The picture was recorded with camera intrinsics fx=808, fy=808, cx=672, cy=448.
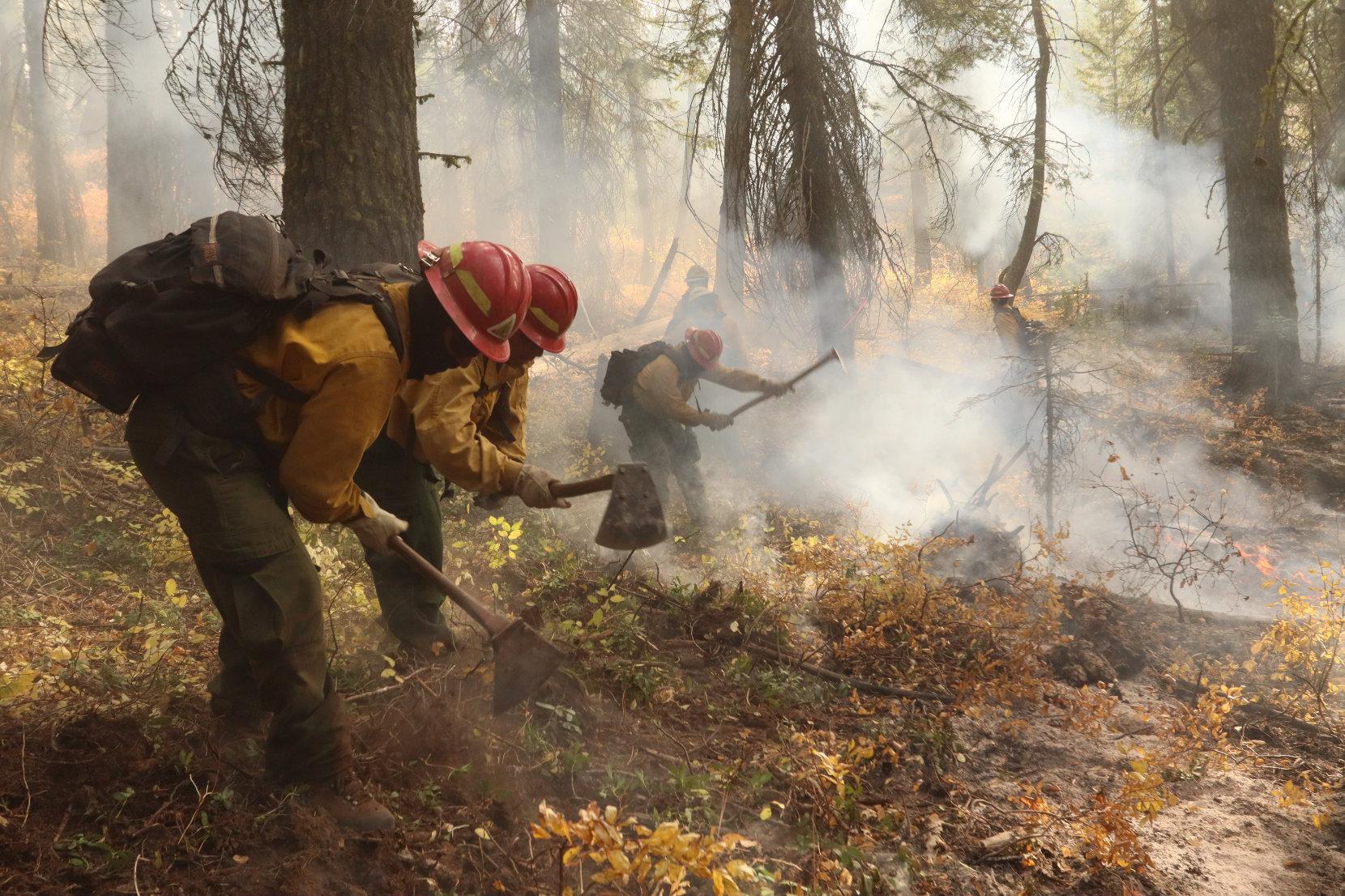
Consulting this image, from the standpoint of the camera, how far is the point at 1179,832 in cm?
340

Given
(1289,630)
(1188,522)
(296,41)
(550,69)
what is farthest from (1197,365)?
(296,41)

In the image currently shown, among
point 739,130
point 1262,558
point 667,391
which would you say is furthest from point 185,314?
point 1262,558

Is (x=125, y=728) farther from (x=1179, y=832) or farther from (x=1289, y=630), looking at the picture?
(x=1289, y=630)

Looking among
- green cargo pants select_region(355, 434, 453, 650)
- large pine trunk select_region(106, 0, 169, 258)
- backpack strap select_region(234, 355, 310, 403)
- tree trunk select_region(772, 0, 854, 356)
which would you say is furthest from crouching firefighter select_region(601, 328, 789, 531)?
large pine trunk select_region(106, 0, 169, 258)

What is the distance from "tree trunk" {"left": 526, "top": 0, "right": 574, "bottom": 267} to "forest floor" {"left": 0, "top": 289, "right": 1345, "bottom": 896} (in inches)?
411

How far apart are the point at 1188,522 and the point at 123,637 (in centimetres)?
870

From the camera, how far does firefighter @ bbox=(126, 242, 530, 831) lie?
244 cm

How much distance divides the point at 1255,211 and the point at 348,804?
40.2 feet

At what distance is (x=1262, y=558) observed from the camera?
23.3 feet

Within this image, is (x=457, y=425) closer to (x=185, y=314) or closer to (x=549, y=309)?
(x=549, y=309)

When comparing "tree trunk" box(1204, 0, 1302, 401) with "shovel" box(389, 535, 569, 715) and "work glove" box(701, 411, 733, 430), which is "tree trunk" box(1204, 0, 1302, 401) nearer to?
"work glove" box(701, 411, 733, 430)

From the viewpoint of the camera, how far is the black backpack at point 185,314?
228cm

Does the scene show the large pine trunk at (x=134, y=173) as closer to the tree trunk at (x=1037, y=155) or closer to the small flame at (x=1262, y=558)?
the tree trunk at (x=1037, y=155)

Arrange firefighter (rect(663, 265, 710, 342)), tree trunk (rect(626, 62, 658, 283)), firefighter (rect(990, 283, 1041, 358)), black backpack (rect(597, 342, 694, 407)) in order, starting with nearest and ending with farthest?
black backpack (rect(597, 342, 694, 407)) → firefighter (rect(990, 283, 1041, 358)) → firefighter (rect(663, 265, 710, 342)) → tree trunk (rect(626, 62, 658, 283))
